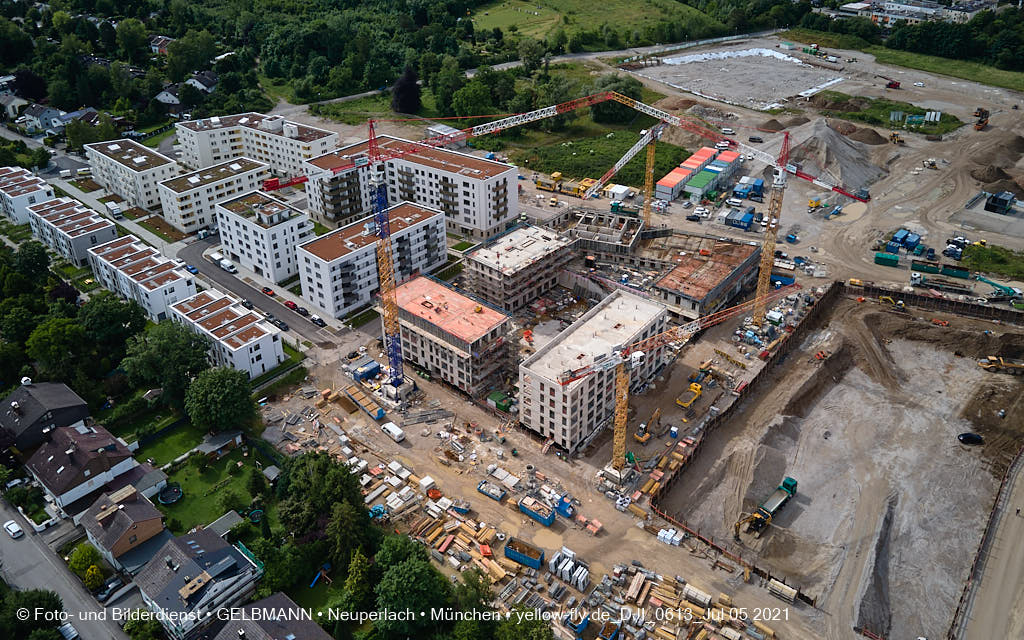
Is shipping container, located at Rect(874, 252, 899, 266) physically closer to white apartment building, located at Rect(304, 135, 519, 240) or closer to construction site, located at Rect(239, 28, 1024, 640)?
construction site, located at Rect(239, 28, 1024, 640)

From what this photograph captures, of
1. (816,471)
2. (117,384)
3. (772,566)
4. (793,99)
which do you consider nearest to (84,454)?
(117,384)

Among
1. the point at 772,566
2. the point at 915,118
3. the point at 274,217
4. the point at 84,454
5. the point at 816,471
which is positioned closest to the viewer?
the point at 772,566

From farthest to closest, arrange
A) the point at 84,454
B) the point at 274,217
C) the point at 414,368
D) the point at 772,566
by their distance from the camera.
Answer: the point at 274,217
the point at 414,368
the point at 84,454
the point at 772,566

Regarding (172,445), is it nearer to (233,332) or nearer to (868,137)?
(233,332)

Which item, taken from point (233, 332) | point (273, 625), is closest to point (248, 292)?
point (233, 332)

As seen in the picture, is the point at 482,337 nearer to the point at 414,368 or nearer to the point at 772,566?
the point at 414,368

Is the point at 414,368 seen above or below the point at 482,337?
below

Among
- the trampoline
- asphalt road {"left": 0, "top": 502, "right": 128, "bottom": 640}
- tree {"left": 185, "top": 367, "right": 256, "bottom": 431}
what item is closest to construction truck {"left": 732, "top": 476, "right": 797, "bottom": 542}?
tree {"left": 185, "top": 367, "right": 256, "bottom": 431}
